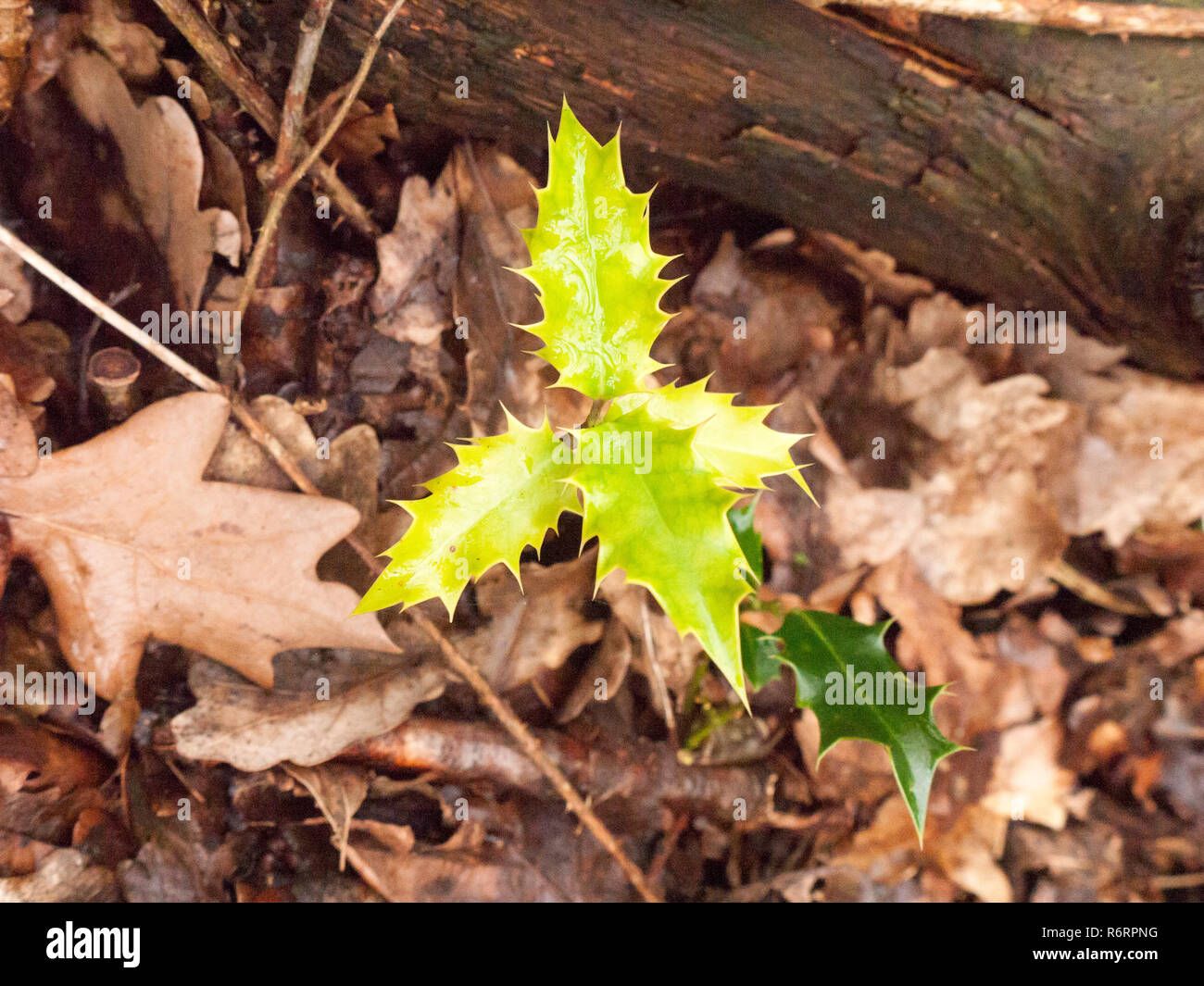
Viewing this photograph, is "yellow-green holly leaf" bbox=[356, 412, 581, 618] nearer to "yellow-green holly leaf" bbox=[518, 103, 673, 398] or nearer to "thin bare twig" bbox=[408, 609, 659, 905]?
"yellow-green holly leaf" bbox=[518, 103, 673, 398]

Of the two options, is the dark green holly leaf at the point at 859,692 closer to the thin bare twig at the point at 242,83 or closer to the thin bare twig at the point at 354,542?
the thin bare twig at the point at 354,542

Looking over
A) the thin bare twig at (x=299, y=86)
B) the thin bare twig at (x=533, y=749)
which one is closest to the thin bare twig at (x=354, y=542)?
the thin bare twig at (x=533, y=749)

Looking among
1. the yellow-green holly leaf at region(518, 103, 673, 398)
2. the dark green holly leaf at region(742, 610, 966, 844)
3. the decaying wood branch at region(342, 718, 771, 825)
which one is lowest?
the decaying wood branch at region(342, 718, 771, 825)

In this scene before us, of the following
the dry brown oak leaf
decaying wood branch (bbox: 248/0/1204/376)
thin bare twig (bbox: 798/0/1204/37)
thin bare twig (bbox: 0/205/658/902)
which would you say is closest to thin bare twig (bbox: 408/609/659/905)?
thin bare twig (bbox: 0/205/658/902)

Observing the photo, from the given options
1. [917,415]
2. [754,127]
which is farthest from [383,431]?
[917,415]

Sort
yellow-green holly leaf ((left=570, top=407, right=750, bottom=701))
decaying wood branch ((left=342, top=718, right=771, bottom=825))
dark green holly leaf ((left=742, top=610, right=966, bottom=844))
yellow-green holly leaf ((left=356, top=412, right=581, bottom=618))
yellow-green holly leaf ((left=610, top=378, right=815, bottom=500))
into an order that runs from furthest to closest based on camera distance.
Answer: decaying wood branch ((left=342, top=718, right=771, bottom=825))
dark green holly leaf ((left=742, top=610, right=966, bottom=844))
yellow-green holly leaf ((left=610, top=378, right=815, bottom=500))
yellow-green holly leaf ((left=356, top=412, right=581, bottom=618))
yellow-green holly leaf ((left=570, top=407, right=750, bottom=701))

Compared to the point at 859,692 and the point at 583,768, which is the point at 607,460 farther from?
the point at 583,768

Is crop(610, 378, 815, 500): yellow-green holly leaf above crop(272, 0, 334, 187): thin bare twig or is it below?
below
